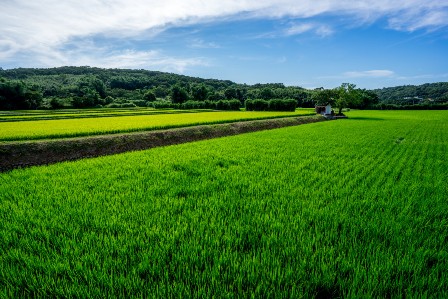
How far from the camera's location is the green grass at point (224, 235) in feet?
8.63

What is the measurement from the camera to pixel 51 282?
104 inches

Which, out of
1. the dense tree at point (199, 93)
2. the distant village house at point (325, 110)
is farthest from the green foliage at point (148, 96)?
the distant village house at point (325, 110)

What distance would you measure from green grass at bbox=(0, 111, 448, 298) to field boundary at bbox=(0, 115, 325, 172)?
4842mm

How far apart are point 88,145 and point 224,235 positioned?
1246 centimetres

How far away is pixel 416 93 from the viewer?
135m

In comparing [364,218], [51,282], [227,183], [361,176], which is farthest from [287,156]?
[51,282]

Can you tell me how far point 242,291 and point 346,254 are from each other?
163cm

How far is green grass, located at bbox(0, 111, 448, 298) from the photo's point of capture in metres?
2.63

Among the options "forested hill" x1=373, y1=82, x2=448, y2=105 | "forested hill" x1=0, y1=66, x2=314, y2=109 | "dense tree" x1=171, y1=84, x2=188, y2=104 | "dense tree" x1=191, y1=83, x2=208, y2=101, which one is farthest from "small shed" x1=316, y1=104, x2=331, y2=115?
"forested hill" x1=373, y1=82, x2=448, y2=105

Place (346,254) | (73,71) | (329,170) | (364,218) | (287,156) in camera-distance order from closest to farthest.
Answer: (346,254) < (364,218) < (329,170) < (287,156) < (73,71)

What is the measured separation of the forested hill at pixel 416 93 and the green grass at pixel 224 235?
5073 inches

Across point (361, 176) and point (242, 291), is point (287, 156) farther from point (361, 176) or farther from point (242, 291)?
point (242, 291)

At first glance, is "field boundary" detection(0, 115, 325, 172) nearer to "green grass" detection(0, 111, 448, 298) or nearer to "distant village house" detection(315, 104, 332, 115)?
"green grass" detection(0, 111, 448, 298)

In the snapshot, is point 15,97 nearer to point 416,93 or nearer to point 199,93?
point 199,93
